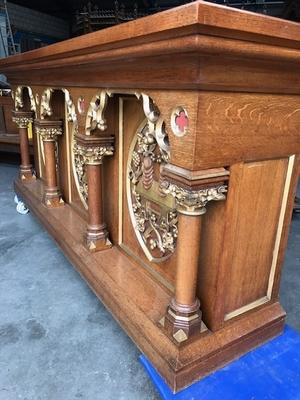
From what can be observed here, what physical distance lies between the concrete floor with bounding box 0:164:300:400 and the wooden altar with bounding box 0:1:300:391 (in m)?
0.15

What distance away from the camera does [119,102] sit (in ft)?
4.66

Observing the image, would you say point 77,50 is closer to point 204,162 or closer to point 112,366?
point 204,162

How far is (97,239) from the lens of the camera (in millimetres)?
1601

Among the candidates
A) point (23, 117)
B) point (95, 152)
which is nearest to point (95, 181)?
point (95, 152)

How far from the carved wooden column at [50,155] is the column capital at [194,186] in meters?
1.40

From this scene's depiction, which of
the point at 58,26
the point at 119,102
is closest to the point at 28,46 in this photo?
the point at 58,26

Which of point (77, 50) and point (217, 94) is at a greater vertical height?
point (77, 50)

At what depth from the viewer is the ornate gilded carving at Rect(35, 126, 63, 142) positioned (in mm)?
2062

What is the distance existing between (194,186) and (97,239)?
2.91 ft

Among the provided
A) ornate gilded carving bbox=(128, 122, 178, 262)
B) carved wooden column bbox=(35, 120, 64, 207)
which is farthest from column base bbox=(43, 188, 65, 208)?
ornate gilded carving bbox=(128, 122, 178, 262)

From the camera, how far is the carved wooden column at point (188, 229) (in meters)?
0.84

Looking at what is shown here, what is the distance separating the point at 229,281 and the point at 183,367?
11.7 inches

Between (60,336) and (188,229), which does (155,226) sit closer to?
(188,229)

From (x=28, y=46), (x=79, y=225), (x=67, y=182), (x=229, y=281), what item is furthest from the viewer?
(x=28, y=46)
